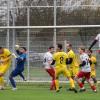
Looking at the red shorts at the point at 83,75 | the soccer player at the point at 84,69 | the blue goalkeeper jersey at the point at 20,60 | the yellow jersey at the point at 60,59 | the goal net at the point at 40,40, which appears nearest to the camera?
the yellow jersey at the point at 60,59

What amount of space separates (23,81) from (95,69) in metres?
3.29

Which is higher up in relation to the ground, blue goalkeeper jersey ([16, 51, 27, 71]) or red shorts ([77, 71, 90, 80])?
blue goalkeeper jersey ([16, 51, 27, 71])

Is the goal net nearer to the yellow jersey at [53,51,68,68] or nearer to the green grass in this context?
the green grass

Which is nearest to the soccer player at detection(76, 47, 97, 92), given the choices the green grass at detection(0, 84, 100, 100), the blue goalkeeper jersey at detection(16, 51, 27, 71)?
the green grass at detection(0, 84, 100, 100)

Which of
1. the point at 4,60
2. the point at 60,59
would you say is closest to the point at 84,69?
the point at 60,59

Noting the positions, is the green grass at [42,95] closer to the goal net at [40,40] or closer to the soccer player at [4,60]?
the soccer player at [4,60]

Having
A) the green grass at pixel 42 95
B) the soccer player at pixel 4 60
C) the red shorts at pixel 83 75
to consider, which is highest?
the soccer player at pixel 4 60

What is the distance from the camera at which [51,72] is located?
22.8m

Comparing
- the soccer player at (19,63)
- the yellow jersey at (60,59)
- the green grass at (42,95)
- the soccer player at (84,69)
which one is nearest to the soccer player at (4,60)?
the soccer player at (19,63)

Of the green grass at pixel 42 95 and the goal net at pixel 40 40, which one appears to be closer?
the green grass at pixel 42 95

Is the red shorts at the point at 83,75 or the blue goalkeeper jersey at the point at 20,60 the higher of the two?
the blue goalkeeper jersey at the point at 20,60

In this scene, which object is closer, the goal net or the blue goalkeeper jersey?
the blue goalkeeper jersey

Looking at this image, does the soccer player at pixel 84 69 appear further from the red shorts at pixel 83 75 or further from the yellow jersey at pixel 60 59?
the yellow jersey at pixel 60 59

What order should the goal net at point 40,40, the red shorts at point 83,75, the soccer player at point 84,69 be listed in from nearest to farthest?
the soccer player at point 84,69, the red shorts at point 83,75, the goal net at point 40,40
